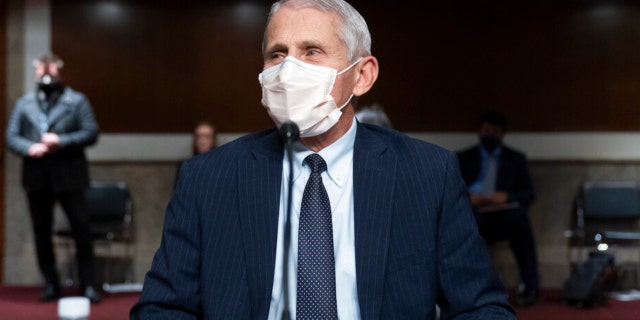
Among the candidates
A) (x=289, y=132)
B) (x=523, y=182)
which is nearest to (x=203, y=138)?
(x=523, y=182)

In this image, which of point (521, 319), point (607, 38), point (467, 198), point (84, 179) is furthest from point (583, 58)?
point (467, 198)

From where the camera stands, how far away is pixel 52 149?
7.03 metres

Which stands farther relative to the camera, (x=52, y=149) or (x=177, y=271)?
(x=52, y=149)

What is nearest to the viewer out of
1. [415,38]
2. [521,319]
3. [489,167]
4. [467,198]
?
[467,198]

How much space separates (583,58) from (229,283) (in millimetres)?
7275

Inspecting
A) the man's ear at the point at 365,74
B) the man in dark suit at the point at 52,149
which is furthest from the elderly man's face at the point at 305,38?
the man in dark suit at the point at 52,149

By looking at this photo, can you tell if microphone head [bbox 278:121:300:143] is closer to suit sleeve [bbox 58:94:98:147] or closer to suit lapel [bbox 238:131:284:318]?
suit lapel [bbox 238:131:284:318]

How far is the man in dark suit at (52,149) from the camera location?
711 centimetres

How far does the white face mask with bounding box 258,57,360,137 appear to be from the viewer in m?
Answer: 2.10

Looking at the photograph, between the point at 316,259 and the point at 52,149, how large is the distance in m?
5.27

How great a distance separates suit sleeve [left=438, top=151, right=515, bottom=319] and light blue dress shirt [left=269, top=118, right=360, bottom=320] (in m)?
0.18

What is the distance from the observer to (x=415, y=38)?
8828 millimetres

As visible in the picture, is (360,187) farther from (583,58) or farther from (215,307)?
(583,58)

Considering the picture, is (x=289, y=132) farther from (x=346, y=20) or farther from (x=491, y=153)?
(x=491, y=153)
